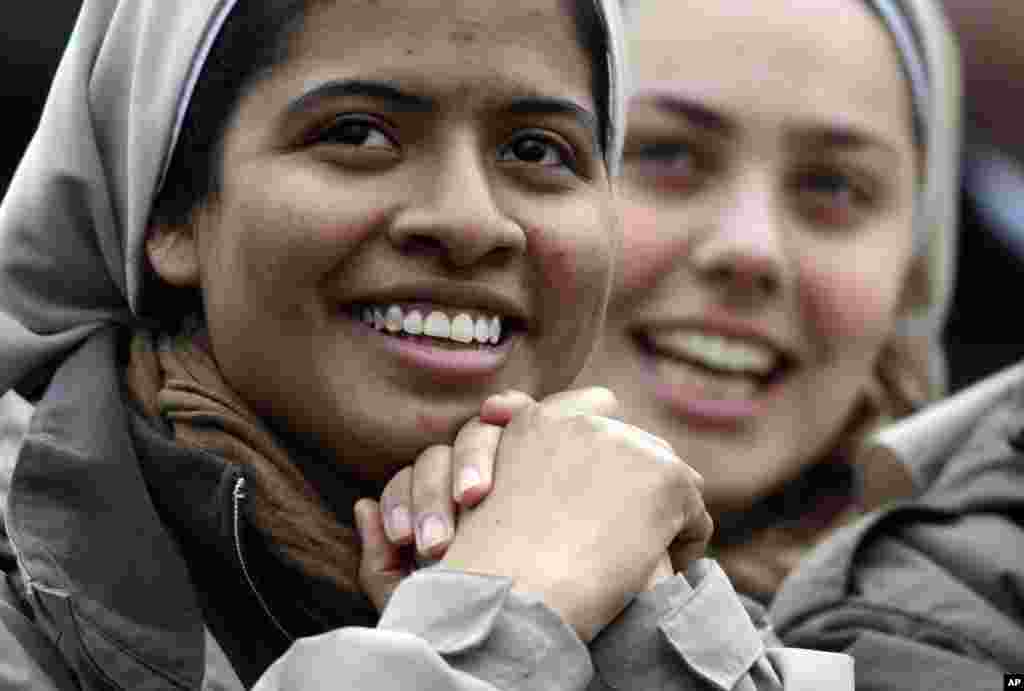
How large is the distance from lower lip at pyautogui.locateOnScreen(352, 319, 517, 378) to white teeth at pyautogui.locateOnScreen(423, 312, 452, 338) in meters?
0.02

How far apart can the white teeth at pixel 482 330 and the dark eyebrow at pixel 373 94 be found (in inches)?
10.2

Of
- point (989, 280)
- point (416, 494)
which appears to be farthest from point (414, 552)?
point (989, 280)

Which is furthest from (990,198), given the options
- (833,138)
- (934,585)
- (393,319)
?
(393,319)

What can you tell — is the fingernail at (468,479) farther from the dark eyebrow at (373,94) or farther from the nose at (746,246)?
the nose at (746,246)

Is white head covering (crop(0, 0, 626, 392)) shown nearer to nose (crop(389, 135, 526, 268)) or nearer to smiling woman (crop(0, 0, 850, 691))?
smiling woman (crop(0, 0, 850, 691))

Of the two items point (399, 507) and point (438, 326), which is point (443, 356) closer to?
point (438, 326)

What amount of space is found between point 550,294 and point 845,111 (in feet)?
6.43

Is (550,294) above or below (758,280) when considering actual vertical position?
above

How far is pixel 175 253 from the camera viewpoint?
2809 millimetres

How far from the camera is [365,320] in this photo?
2.66 meters

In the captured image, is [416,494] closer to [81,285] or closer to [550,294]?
[550,294]

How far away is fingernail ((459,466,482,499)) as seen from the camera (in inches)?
101

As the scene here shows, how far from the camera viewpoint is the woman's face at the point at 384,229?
2.62 m

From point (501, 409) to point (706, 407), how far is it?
194 cm
